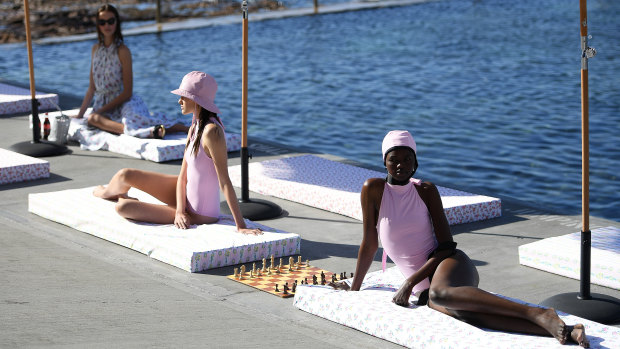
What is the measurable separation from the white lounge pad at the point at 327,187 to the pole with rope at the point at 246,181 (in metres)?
0.44

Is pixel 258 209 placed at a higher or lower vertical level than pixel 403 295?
lower

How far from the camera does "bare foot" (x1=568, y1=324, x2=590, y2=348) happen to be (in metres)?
5.63

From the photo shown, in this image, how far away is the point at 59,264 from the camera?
7.68m

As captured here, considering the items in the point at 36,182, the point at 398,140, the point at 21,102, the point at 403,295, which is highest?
the point at 398,140

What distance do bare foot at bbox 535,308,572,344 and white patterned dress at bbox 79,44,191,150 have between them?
6910 millimetres

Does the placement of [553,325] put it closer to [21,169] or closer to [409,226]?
[409,226]

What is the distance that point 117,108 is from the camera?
12.3 meters

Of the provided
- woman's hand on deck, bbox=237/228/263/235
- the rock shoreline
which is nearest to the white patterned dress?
woman's hand on deck, bbox=237/228/263/235

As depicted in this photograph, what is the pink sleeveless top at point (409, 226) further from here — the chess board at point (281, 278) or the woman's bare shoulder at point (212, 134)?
the woman's bare shoulder at point (212, 134)

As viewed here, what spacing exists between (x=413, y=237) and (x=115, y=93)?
6.58 meters

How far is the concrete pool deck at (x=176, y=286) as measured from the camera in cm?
621

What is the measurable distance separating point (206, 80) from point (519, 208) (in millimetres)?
3260

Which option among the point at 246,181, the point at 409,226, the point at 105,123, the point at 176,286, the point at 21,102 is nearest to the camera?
the point at 409,226

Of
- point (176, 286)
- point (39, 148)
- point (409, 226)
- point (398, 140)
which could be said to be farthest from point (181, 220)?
point (39, 148)
